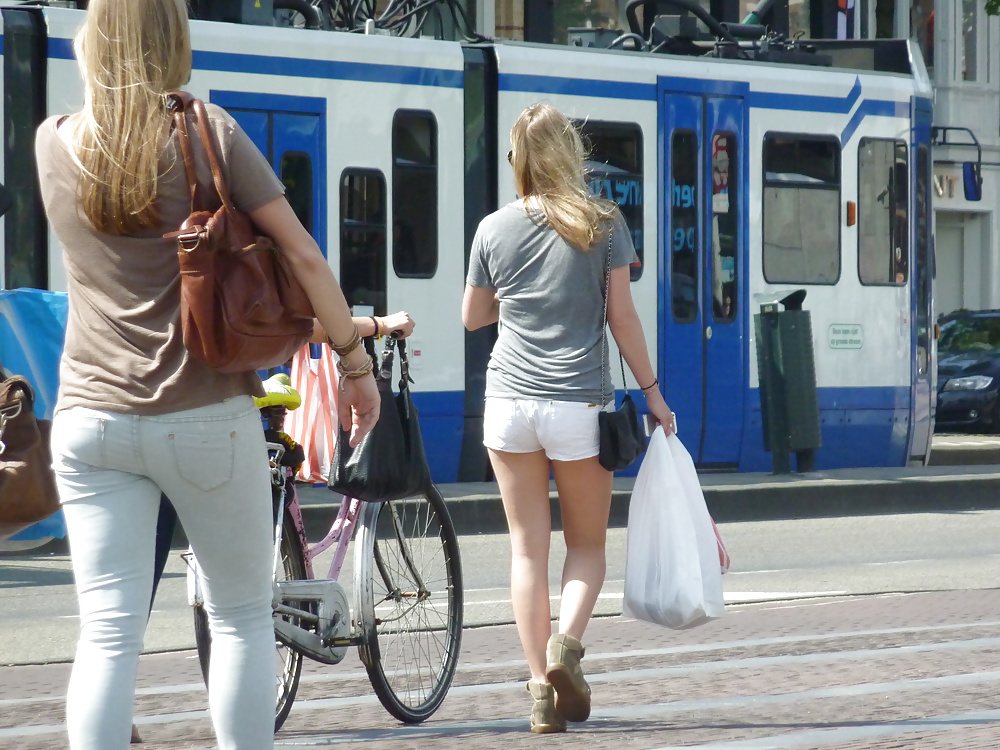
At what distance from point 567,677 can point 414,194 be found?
7.35m

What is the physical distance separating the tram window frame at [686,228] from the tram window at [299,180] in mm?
Result: 2993

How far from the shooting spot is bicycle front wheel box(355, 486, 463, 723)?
4.82 m

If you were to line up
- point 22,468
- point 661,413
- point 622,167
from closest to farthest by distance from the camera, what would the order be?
point 22,468 < point 661,413 < point 622,167

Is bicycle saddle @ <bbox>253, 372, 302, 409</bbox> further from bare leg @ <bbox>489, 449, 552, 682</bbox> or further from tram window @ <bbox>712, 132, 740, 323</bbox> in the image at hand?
tram window @ <bbox>712, 132, 740, 323</bbox>

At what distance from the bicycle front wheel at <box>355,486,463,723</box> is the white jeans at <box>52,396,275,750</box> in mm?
1603

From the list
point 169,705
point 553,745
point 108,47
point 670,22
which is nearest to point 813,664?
point 553,745

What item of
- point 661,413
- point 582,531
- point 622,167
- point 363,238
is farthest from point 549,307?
point 622,167

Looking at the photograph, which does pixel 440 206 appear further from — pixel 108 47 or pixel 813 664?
pixel 108 47

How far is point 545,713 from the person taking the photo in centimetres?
480

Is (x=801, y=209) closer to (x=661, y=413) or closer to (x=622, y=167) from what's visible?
(x=622, y=167)

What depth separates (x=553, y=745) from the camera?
4.64 m

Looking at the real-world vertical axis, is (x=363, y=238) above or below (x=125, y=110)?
above

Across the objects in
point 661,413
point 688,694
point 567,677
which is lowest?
point 688,694

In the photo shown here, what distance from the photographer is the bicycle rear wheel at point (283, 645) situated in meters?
4.62
